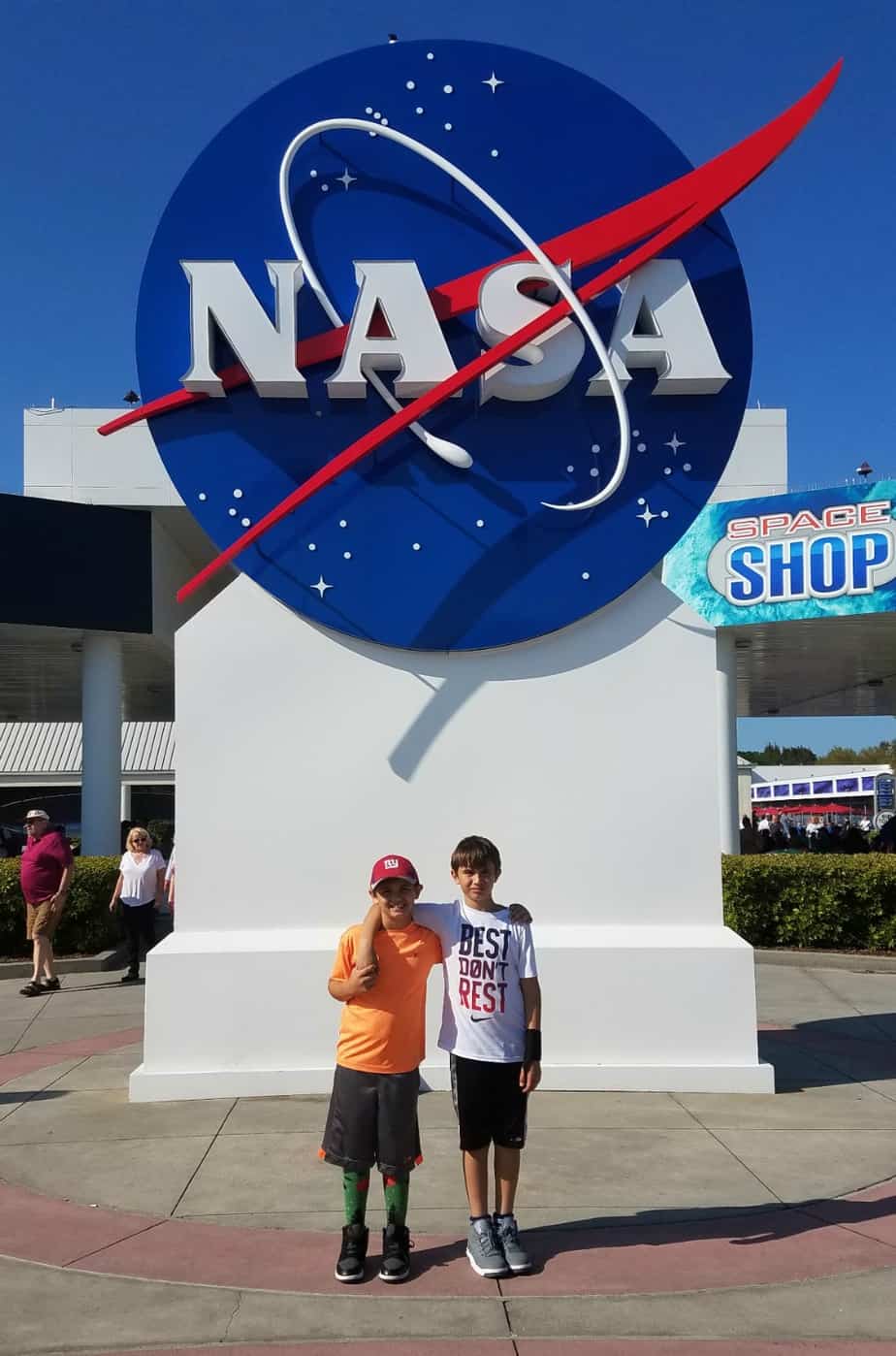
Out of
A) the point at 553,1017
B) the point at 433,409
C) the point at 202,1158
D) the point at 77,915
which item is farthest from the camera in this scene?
the point at 77,915

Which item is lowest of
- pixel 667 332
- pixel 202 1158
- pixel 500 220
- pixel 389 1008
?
pixel 202 1158

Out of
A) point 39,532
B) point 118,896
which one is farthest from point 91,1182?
point 39,532

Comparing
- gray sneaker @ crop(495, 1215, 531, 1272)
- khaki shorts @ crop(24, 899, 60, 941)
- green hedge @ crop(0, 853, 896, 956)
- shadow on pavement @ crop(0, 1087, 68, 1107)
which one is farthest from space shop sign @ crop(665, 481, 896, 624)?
gray sneaker @ crop(495, 1215, 531, 1272)

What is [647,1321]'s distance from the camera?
160 inches

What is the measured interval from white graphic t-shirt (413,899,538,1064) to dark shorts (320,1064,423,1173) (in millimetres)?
270

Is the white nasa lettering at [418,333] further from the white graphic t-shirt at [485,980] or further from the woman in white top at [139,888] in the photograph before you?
the woman in white top at [139,888]

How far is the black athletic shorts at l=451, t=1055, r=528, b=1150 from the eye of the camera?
4.46 metres

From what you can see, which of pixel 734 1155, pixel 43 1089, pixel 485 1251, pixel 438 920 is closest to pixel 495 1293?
pixel 485 1251

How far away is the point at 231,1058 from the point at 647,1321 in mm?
3628

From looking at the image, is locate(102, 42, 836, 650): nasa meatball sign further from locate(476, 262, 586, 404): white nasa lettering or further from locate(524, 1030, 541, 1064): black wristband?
locate(524, 1030, 541, 1064): black wristband

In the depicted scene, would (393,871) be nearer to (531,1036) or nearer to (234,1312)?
(531,1036)

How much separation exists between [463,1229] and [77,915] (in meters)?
9.28

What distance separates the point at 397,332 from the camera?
728 centimetres

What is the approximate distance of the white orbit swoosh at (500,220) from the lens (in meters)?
7.18
